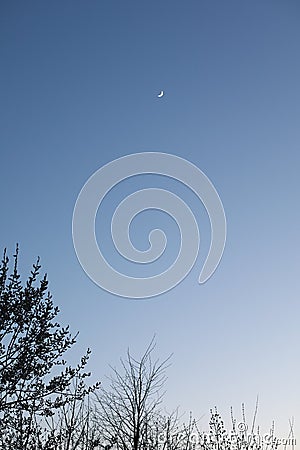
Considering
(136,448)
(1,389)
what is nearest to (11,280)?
(1,389)

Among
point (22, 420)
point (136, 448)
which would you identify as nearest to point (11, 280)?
point (22, 420)

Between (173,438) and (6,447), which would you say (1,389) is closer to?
(6,447)

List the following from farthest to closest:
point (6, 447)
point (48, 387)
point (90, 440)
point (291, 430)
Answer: point (90, 440)
point (291, 430)
point (6, 447)
point (48, 387)

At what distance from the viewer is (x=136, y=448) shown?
16047 mm

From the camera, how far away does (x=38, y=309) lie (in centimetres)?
837

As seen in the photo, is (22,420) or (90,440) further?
(90,440)

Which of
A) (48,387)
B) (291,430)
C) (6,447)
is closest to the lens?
(48,387)

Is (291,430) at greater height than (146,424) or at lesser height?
lesser

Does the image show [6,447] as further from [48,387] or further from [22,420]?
[48,387]

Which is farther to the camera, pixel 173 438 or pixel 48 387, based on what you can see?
pixel 173 438

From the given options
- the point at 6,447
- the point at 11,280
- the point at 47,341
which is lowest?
the point at 6,447

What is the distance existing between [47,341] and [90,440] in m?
8.14

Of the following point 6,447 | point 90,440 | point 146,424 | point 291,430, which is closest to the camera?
point 6,447

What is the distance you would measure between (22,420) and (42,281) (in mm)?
2066
